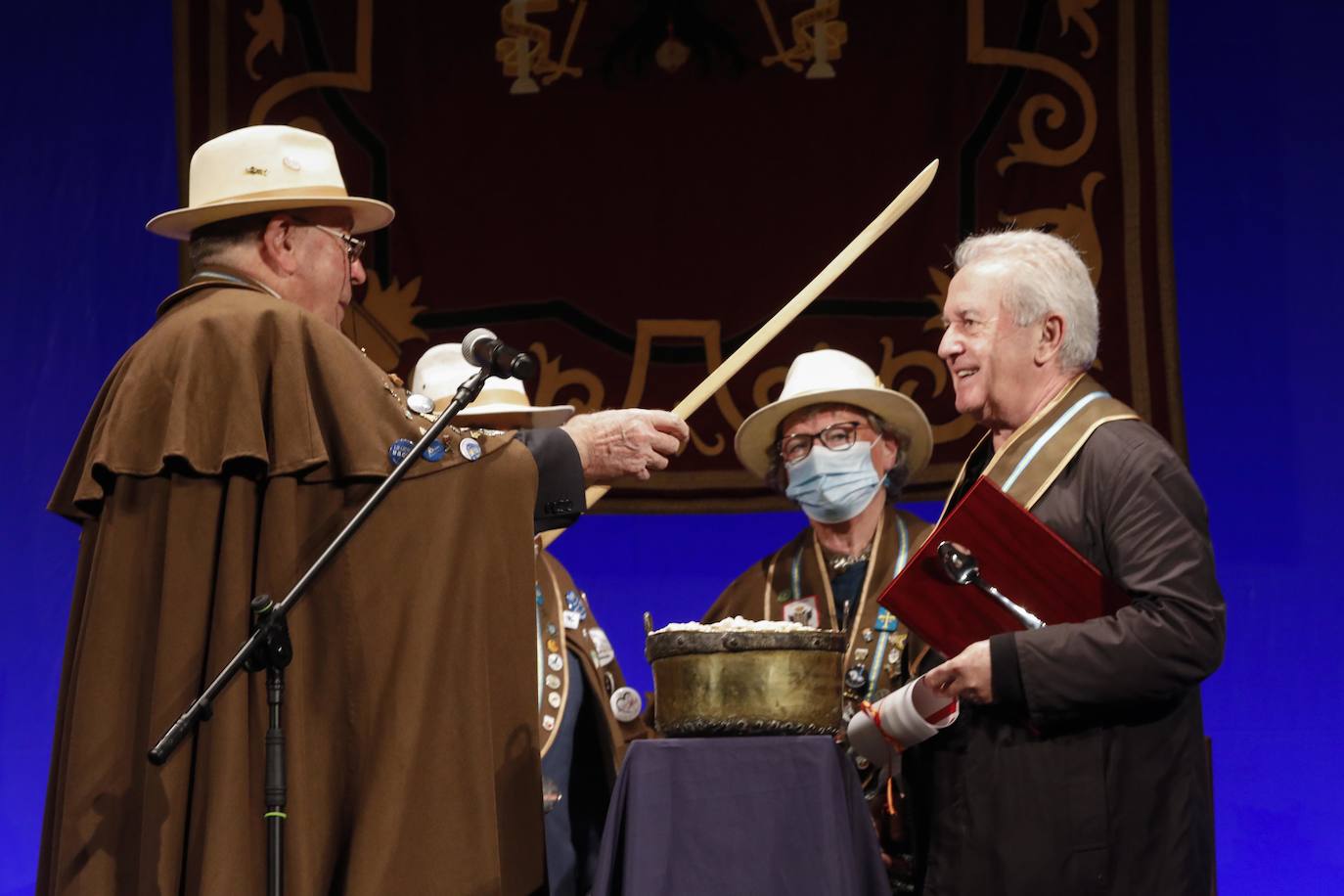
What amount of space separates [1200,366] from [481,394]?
7.64 feet

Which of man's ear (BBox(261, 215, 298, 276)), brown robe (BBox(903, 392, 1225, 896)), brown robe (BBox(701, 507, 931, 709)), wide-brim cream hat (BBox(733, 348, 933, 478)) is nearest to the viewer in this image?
brown robe (BBox(903, 392, 1225, 896))

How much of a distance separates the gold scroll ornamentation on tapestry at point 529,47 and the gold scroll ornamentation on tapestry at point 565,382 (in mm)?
927

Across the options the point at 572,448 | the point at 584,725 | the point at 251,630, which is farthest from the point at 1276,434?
the point at 251,630

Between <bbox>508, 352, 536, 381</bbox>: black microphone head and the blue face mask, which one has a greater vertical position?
the blue face mask

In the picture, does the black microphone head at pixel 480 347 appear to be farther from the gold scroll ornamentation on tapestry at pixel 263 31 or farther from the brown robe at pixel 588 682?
the gold scroll ornamentation on tapestry at pixel 263 31

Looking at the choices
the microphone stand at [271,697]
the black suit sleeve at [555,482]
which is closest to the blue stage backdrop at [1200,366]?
the black suit sleeve at [555,482]

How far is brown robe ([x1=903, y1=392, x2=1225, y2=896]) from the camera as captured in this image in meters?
2.74

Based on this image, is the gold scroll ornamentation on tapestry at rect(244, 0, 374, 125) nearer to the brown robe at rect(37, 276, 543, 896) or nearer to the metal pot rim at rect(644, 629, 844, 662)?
the brown robe at rect(37, 276, 543, 896)

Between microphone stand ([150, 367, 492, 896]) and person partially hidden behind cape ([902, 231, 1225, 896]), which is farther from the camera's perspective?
person partially hidden behind cape ([902, 231, 1225, 896])

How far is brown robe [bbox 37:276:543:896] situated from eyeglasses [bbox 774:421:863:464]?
6.28 ft

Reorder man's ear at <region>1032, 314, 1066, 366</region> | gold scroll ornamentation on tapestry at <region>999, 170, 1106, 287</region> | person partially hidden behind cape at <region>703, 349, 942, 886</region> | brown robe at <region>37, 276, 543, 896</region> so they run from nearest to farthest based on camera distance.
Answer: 1. brown robe at <region>37, 276, 543, 896</region>
2. man's ear at <region>1032, 314, 1066, 366</region>
3. person partially hidden behind cape at <region>703, 349, 942, 886</region>
4. gold scroll ornamentation on tapestry at <region>999, 170, 1106, 287</region>

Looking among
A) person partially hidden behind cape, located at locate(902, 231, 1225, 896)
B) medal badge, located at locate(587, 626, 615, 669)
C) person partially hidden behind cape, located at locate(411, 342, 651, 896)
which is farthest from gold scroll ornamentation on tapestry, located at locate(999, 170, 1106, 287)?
person partially hidden behind cape, located at locate(902, 231, 1225, 896)

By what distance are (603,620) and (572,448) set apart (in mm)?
2635

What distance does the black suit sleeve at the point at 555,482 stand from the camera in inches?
116
